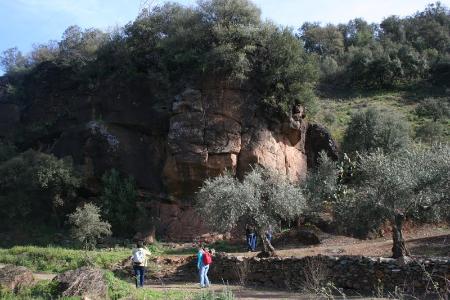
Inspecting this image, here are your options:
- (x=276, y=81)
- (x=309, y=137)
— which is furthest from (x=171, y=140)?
(x=309, y=137)

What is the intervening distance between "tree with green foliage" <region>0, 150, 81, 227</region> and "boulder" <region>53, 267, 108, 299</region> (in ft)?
64.5

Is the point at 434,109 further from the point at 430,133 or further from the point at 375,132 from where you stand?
the point at 375,132

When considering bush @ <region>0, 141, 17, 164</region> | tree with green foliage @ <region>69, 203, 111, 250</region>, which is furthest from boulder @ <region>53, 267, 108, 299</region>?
bush @ <region>0, 141, 17, 164</region>

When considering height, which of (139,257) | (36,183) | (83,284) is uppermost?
(36,183)

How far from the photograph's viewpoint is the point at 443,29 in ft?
216

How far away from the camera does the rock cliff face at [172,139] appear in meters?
30.7

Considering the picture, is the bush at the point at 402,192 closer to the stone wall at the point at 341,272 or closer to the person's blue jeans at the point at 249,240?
the stone wall at the point at 341,272

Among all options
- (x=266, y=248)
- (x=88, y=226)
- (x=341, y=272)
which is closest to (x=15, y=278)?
(x=341, y=272)

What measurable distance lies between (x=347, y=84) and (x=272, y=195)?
130 feet

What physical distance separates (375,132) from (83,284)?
28.1 meters

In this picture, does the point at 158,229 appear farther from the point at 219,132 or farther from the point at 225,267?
the point at 225,267

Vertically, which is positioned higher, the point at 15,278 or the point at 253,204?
the point at 253,204

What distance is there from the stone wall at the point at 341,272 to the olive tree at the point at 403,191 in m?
2.65

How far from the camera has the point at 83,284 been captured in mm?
11945
